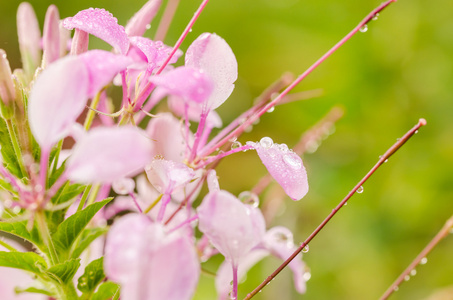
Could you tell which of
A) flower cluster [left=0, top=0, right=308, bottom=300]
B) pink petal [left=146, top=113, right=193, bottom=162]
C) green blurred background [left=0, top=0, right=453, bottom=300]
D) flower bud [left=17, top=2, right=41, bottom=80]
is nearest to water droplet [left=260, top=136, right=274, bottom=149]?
flower cluster [left=0, top=0, right=308, bottom=300]

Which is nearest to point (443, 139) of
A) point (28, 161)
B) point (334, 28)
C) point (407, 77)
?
point (407, 77)

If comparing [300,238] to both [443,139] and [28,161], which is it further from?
[28,161]

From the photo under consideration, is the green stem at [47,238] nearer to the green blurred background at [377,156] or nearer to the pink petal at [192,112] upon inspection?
the pink petal at [192,112]

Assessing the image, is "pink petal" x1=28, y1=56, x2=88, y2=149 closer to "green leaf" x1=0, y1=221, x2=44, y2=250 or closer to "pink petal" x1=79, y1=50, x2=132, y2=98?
"pink petal" x1=79, y1=50, x2=132, y2=98

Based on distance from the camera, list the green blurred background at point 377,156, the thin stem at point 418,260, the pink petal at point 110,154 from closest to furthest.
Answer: the pink petal at point 110,154 → the thin stem at point 418,260 → the green blurred background at point 377,156

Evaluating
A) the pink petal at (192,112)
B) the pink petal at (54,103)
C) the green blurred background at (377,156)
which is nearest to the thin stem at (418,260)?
the pink petal at (192,112)

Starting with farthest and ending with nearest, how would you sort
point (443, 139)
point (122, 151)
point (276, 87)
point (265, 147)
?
1. point (443, 139)
2. point (276, 87)
3. point (265, 147)
4. point (122, 151)

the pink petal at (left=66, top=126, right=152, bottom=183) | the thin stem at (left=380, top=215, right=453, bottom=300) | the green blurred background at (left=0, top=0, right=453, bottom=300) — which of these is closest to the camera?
the pink petal at (left=66, top=126, right=152, bottom=183)
